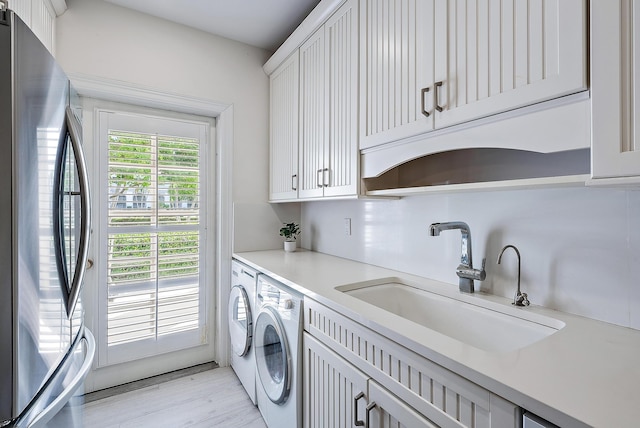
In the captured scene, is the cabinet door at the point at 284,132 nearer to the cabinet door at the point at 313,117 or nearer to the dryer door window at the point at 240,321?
the cabinet door at the point at 313,117

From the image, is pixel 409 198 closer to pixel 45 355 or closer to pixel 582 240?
pixel 582 240

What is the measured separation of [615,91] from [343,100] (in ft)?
3.89

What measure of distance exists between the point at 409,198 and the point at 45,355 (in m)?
1.56

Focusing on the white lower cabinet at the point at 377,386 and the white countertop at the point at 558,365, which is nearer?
the white countertop at the point at 558,365

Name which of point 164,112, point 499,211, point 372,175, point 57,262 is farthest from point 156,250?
point 499,211

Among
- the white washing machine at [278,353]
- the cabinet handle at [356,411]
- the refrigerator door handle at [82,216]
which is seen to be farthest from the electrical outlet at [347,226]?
the refrigerator door handle at [82,216]

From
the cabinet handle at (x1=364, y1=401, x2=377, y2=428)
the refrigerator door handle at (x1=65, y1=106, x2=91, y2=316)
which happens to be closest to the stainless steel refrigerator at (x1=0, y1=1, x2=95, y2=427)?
the refrigerator door handle at (x1=65, y1=106, x2=91, y2=316)

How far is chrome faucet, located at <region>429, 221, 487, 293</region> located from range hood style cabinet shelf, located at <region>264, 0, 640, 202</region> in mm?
177

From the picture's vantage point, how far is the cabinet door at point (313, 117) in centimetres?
187

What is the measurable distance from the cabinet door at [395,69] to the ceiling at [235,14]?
0.84m

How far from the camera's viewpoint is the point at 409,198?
5.40ft

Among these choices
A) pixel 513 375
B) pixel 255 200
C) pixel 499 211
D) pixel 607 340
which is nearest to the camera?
pixel 513 375

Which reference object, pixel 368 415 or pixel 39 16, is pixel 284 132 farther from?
pixel 368 415

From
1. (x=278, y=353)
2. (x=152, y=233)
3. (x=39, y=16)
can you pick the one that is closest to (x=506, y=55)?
(x=278, y=353)
